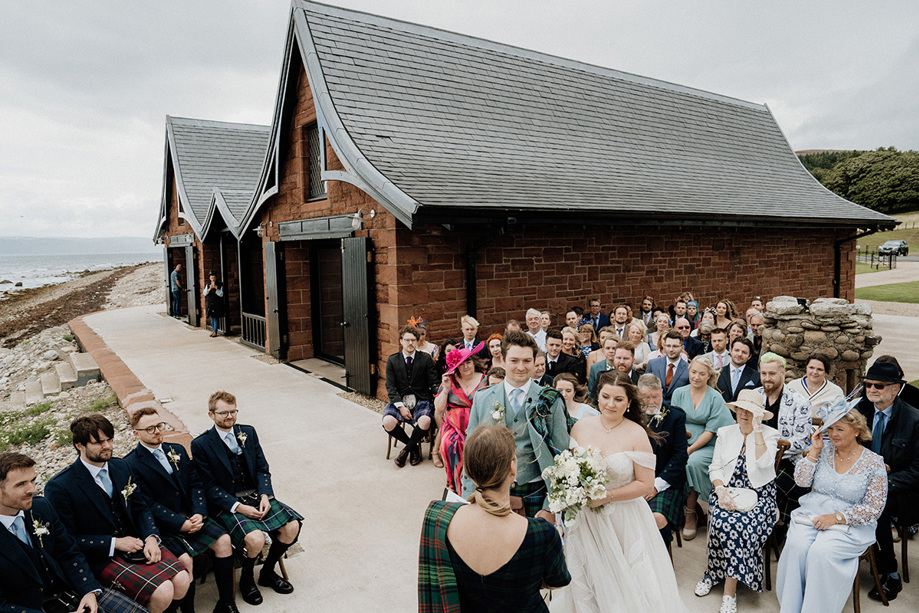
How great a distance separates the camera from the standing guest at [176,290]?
20.4 m

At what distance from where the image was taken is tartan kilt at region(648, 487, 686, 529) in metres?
Answer: 4.33

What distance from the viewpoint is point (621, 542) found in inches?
144

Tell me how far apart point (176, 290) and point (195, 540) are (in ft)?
61.4

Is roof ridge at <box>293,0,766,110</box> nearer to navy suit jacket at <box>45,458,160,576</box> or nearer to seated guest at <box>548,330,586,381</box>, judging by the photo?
seated guest at <box>548,330,586,381</box>

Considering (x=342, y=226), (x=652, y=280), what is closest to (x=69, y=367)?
(x=342, y=226)

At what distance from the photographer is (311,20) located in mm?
10398

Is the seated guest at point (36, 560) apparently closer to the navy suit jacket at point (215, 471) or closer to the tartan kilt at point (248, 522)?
the tartan kilt at point (248, 522)

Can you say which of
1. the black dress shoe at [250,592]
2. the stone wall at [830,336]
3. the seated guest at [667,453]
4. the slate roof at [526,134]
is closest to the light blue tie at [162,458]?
the black dress shoe at [250,592]

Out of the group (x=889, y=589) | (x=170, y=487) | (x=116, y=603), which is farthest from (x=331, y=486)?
(x=889, y=589)

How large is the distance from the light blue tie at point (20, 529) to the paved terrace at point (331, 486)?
145 cm

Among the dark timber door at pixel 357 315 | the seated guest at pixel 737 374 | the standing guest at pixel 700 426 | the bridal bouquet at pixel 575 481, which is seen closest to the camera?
the bridal bouquet at pixel 575 481

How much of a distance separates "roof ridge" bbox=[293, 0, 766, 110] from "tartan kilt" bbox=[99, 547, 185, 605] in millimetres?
9812

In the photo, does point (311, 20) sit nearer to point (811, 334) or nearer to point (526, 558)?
point (811, 334)

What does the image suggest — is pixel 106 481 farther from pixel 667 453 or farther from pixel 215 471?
pixel 667 453
